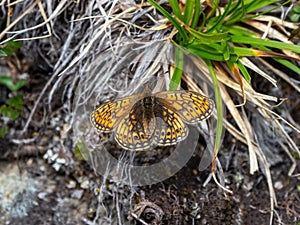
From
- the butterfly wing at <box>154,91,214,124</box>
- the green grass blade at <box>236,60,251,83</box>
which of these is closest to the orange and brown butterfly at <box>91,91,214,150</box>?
the butterfly wing at <box>154,91,214,124</box>

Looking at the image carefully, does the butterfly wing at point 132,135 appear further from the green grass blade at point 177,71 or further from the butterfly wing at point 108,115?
the green grass blade at point 177,71

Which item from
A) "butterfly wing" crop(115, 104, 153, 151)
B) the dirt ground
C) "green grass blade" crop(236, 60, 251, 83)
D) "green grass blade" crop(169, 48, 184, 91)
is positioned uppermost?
"green grass blade" crop(236, 60, 251, 83)

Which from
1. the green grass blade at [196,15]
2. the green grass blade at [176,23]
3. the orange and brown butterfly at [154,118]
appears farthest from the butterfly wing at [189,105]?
the green grass blade at [196,15]

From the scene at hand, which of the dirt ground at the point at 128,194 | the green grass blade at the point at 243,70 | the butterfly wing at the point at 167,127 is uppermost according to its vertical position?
the green grass blade at the point at 243,70

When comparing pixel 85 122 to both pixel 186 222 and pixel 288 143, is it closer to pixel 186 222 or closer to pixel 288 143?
pixel 186 222

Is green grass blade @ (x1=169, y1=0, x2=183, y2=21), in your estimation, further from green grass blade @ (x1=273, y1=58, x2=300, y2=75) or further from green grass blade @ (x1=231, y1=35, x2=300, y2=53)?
green grass blade @ (x1=273, y1=58, x2=300, y2=75)

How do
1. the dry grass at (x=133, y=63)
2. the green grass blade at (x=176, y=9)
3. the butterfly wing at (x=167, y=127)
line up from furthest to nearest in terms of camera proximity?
the dry grass at (x=133, y=63) < the green grass blade at (x=176, y=9) < the butterfly wing at (x=167, y=127)

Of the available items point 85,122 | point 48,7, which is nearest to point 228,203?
point 85,122
